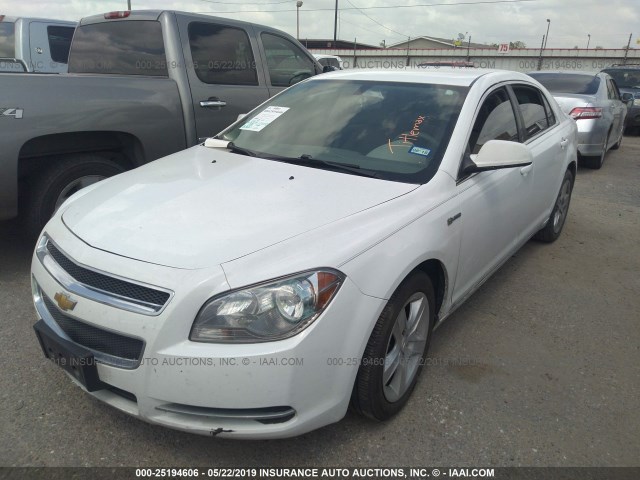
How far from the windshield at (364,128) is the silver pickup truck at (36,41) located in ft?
20.0

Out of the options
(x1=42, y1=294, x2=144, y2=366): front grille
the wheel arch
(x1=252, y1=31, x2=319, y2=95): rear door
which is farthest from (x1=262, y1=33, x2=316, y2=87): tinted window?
(x1=42, y1=294, x2=144, y2=366): front grille

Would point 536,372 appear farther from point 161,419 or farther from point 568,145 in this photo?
point 568,145

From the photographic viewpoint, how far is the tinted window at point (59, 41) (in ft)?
26.5

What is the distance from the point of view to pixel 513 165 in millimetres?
2869

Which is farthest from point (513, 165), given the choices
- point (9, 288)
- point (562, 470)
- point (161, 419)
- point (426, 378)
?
point (9, 288)

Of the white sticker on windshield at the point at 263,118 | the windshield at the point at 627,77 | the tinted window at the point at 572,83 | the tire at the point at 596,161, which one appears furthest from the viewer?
the windshield at the point at 627,77

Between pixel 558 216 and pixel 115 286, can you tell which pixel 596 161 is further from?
pixel 115 286

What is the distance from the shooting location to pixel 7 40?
26.1ft

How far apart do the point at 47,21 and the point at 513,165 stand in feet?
26.2

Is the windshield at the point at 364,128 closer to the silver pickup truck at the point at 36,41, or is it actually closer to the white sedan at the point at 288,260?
the white sedan at the point at 288,260

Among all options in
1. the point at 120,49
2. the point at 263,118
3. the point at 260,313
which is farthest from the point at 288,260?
the point at 120,49

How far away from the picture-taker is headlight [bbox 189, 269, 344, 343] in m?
1.88

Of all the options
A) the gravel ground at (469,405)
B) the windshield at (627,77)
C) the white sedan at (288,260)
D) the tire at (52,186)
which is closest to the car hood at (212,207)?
the white sedan at (288,260)

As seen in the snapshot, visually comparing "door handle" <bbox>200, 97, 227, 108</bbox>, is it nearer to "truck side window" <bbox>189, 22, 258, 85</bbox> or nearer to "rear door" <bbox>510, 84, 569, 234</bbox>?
"truck side window" <bbox>189, 22, 258, 85</bbox>
